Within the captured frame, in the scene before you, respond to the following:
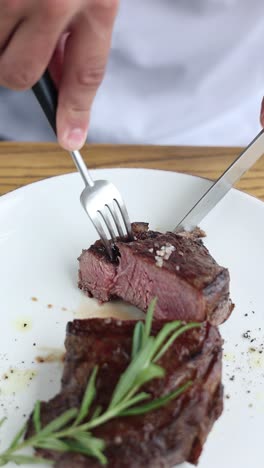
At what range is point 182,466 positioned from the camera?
194 cm

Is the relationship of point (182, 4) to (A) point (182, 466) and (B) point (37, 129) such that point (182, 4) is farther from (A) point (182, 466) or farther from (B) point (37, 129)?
(A) point (182, 466)

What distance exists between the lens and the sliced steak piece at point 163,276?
7.41ft

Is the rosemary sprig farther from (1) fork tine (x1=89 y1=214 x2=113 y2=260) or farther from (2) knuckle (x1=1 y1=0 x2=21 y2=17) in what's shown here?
(2) knuckle (x1=1 y1=0 x2=21 y2=17)

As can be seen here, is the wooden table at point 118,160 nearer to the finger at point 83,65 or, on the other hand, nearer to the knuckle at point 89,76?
the finger at point 83,65

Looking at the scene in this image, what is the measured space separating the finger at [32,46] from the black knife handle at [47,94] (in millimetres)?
135

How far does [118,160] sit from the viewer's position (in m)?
3.22

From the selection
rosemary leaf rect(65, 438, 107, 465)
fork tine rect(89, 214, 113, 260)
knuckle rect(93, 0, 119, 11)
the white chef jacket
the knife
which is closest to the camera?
rosemary leaf rect(65, 438, 107, 465)

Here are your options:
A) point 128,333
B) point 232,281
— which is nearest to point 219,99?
point 232,281

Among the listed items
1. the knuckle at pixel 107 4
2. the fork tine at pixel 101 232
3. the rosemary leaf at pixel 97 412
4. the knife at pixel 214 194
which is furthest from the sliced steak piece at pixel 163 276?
the knuckle at pixel 107 4

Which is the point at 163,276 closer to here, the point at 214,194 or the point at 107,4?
the point at 214,194

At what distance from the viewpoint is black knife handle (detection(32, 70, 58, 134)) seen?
2002mm

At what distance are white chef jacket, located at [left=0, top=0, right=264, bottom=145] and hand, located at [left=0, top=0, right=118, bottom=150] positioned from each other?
1239 millimetres

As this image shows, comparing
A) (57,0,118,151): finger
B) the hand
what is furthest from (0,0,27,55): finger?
(57,0,118,151): finger

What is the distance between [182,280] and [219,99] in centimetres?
153
